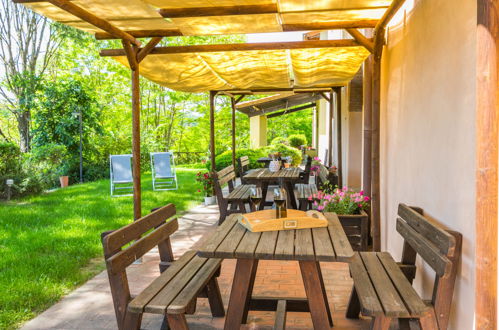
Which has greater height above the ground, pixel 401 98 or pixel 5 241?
pixel 401 98

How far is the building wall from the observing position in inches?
81.0

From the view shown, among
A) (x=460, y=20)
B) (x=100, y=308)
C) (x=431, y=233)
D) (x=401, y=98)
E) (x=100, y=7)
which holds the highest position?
(x=100, y=7)

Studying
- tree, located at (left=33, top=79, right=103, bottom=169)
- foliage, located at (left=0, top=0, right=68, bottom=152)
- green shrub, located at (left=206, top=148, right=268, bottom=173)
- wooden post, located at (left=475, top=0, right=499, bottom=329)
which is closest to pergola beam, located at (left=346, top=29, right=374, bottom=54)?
wooden post, located at (left=475, top=0, right=499, bottom=329)

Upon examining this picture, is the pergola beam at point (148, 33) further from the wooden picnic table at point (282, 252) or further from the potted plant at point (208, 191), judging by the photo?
the potted plant at point (208, 191)

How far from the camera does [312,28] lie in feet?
12.8

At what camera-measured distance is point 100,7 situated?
3.21 metres

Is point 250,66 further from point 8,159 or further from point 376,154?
point 8,159

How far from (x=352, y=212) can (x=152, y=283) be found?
274cm

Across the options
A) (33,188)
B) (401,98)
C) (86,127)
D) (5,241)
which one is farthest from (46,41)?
(401,98)

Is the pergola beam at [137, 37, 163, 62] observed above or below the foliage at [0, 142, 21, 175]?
above

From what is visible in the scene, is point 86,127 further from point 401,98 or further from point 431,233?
point 431,233

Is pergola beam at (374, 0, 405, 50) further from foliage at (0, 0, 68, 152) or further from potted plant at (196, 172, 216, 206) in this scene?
foliage at (0, 0, 68, 152)

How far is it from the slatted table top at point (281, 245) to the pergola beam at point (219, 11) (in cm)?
175

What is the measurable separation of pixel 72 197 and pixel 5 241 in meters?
3.56
